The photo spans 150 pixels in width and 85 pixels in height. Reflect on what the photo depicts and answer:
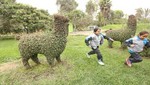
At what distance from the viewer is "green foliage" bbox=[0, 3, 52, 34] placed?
733 inches

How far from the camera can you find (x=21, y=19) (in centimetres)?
1855

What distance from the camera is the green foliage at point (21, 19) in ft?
61.1

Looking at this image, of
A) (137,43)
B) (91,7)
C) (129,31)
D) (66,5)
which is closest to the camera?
(137,43)

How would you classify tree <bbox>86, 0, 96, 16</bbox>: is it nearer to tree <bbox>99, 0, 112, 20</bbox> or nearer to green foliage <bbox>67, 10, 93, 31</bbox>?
tree <bbox>99, 0, 112, 20</bbox>

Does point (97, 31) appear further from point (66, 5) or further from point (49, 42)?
point (66, 5)

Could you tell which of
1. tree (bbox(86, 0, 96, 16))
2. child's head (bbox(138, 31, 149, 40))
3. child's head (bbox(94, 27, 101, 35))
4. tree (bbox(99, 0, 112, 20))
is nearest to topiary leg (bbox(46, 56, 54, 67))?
child's head (bbox(94, 27, 101, 35))

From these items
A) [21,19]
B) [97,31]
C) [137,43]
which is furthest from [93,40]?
[21,19]

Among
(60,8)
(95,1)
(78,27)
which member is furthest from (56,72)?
(60,8)

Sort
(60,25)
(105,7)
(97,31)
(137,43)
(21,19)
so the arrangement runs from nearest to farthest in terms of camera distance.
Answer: (137,43) → (60,25) → (97,31) → (21,19) → (105,7)

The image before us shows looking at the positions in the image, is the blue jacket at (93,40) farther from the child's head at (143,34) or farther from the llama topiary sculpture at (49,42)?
the child's head at (143,34)

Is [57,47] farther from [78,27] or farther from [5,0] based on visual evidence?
[78,27]

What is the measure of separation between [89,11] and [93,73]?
36087 mm

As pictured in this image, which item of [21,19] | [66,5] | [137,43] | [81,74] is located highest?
[66,5]

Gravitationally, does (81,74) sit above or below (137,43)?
below
